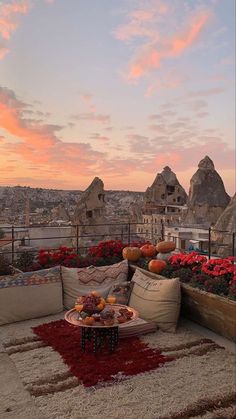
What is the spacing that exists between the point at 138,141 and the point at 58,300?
1161cm

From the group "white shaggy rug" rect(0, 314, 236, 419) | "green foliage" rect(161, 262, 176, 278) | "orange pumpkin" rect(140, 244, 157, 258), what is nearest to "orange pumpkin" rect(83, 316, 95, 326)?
"white shaggy rug" rect(0, 314, 236, 419)

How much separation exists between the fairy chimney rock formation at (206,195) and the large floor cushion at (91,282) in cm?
3034

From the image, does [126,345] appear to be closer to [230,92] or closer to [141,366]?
[141,366]

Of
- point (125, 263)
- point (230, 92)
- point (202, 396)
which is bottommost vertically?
point (202, 396)

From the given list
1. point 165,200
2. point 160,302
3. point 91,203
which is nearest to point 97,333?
point 160,302

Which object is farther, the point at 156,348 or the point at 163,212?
the point at 163,212

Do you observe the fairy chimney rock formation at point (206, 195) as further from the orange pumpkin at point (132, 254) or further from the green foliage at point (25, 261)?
the green foliage at point (25, 261)

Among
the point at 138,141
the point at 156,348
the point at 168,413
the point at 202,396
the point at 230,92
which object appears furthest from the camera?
the point at 138,141

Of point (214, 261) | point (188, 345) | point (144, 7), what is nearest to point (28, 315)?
point (188, 345)

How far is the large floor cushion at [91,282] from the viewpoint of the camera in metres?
5.04

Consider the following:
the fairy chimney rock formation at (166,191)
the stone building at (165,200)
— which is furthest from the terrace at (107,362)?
the fairy chimney rock formation at (166,191)

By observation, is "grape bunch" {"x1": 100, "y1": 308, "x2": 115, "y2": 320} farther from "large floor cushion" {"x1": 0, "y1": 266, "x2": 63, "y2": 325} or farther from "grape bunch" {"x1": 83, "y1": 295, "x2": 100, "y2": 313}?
"large floor cushion" {"x1": 0, "y1": 266, "x2": 63, "y2": 325}

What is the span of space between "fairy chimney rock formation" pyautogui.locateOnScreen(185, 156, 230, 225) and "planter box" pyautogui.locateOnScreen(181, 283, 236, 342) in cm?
3096

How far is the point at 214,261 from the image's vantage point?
4.76 meters
